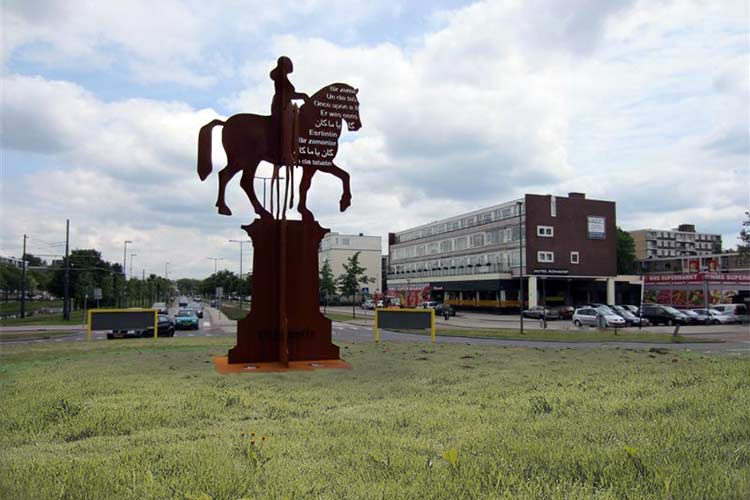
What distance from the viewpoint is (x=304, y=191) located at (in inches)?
492

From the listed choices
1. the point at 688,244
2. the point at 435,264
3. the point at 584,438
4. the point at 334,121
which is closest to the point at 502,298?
the point at 435,264

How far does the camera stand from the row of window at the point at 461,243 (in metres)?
70.8

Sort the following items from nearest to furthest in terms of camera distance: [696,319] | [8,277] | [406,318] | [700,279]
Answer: [406,318], [696,319], [700,279], [8,277]

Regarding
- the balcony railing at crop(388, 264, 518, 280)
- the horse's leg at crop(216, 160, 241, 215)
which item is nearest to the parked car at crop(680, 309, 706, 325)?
the balcony railing at crop(388, 264, 518, 280)

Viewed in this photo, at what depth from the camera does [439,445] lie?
16.1 ft

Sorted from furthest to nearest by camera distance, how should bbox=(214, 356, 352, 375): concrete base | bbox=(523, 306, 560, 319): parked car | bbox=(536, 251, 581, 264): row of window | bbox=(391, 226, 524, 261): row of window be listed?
bbox=(391, 226, 524, 261): row of window
bbox=(536, 251, 581, 264): row of window
bbox=(523, 306, 560, 319): parked car
bbox=(214, 356, 352, 375): concrete base

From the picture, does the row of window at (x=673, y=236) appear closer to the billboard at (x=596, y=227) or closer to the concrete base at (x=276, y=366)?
the billboard at (x=596, y=227)

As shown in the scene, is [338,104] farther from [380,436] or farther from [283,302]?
[380,436]

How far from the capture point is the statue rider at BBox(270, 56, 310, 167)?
39.7 ft

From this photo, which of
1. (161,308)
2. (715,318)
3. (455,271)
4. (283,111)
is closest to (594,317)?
(715,318)

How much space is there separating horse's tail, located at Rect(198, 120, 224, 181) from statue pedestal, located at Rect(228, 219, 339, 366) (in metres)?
1.58

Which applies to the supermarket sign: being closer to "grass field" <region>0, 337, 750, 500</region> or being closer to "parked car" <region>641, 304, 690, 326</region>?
"parked car" <region>641, 304, 690, 326</region>

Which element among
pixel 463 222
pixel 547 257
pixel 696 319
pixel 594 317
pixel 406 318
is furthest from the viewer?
pixel 463 222

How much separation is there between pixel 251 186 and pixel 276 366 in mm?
3900
